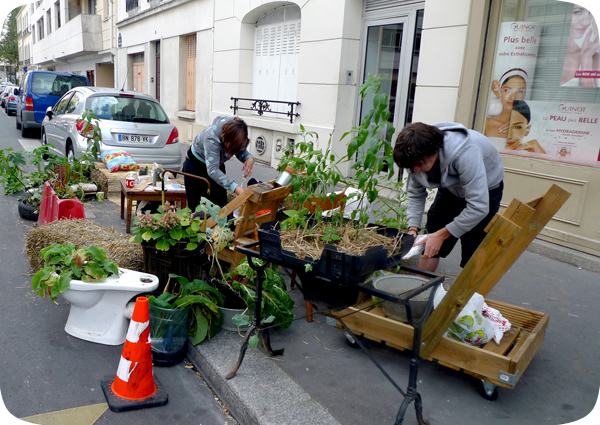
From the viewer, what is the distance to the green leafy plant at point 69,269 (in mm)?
3225

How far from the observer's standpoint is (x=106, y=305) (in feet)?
11.2

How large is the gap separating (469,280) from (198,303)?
181 centimetres

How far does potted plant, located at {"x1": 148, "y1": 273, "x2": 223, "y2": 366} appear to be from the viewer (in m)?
3.18

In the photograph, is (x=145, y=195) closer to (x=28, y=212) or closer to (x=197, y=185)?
(x=197, y=185)

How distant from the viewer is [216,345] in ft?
10.9

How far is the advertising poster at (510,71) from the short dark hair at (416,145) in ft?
11.8

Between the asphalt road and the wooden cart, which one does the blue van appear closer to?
the asphalt road

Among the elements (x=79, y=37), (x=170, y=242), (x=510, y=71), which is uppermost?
(x=79, y=37)

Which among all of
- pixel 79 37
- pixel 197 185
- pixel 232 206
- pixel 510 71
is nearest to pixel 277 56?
pixel 510 71

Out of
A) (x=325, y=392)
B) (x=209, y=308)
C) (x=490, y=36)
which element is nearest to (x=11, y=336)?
(x=209, y=308)

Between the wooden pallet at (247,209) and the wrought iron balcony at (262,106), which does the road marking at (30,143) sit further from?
the wooden pallet at (247,209)

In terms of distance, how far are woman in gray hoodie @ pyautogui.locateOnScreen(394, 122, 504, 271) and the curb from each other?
1243mm

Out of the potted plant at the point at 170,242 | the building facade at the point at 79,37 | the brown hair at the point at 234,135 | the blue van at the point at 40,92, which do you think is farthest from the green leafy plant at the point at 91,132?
the building facade at the point at 79,37

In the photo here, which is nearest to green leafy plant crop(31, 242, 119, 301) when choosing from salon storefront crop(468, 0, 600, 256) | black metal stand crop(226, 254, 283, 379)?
black metal stand crop(226, 254, 283, 379)
